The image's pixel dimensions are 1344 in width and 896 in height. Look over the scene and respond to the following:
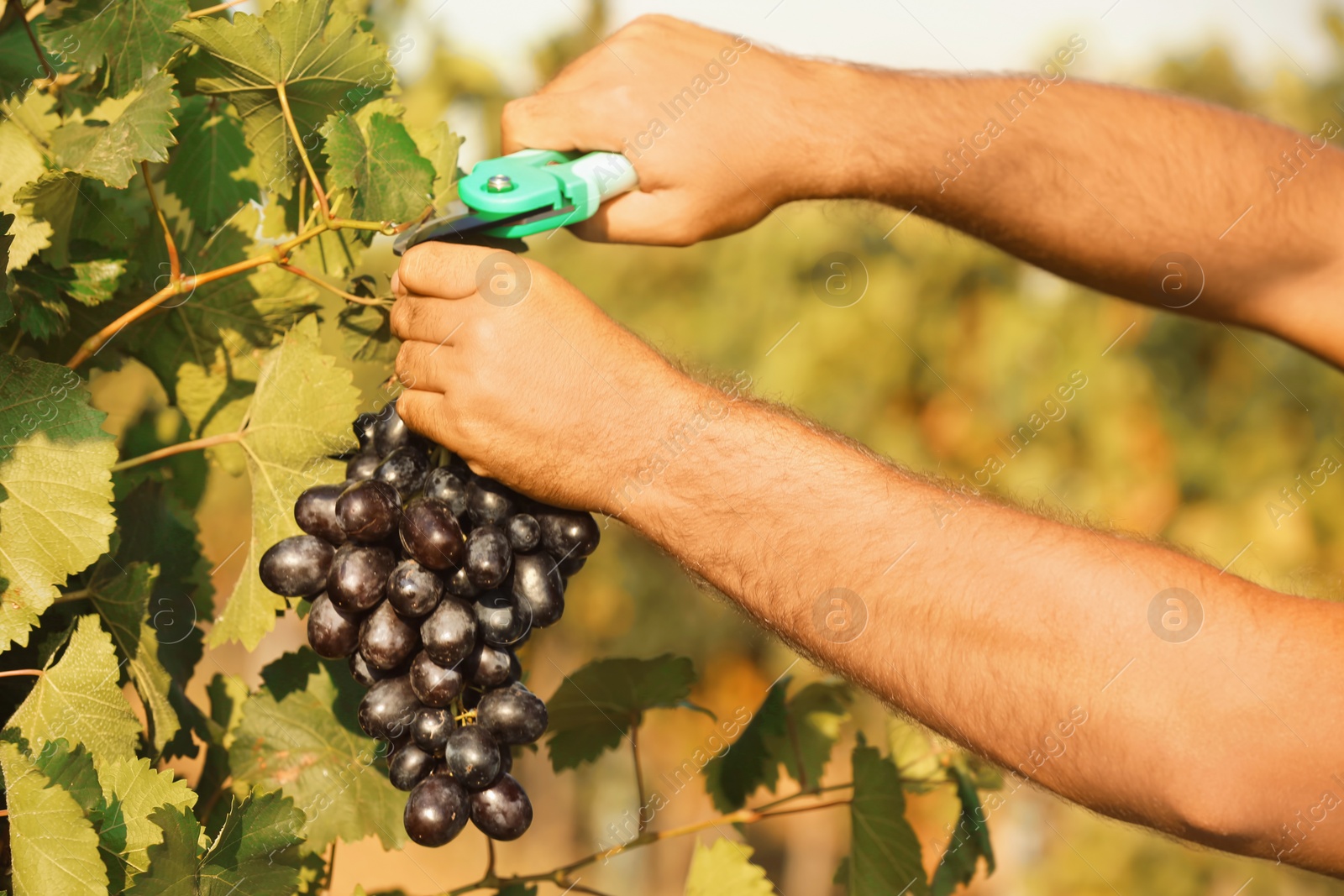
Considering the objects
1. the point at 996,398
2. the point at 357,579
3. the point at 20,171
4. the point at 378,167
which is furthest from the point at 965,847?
the point at 996,398

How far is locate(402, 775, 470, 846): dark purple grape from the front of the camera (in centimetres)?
102

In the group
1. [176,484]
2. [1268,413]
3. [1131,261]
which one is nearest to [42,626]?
[176,484]

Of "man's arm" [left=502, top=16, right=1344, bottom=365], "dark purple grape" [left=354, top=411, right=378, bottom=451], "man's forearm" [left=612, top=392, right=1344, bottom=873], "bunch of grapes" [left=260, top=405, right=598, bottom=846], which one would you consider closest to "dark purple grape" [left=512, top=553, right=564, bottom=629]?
"bunch of grapes" [left=260, top=405, right=598, bottom=846]

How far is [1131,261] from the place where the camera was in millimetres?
2008

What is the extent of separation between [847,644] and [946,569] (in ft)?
0.44

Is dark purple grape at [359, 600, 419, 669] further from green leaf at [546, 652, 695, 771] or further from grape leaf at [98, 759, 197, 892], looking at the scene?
green leaf at [546, 652, 695, 771]

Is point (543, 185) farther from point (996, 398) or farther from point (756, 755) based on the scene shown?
point (996, 398)

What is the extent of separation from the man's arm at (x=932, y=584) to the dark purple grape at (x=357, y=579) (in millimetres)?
144

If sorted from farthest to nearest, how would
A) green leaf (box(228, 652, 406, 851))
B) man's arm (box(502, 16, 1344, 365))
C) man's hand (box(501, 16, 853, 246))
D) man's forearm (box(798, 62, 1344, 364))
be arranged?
1. man's forearm (box(798, 62, 1344, 364))
2. man's arm (box(502, 16, 1344, 365))
3. man's hand (box(501, 16, 853, 246))
4. green leaf (box(228, 652, 406, 851))

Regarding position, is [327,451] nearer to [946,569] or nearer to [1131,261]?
[946,569]

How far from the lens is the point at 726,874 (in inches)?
53.3

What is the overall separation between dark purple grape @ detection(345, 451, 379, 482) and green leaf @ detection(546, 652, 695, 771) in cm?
52

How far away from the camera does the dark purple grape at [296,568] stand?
1049 millimetres

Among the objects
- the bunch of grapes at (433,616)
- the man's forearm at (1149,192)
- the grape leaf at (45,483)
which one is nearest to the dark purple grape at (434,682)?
the bunch of grapes at (433,616)
